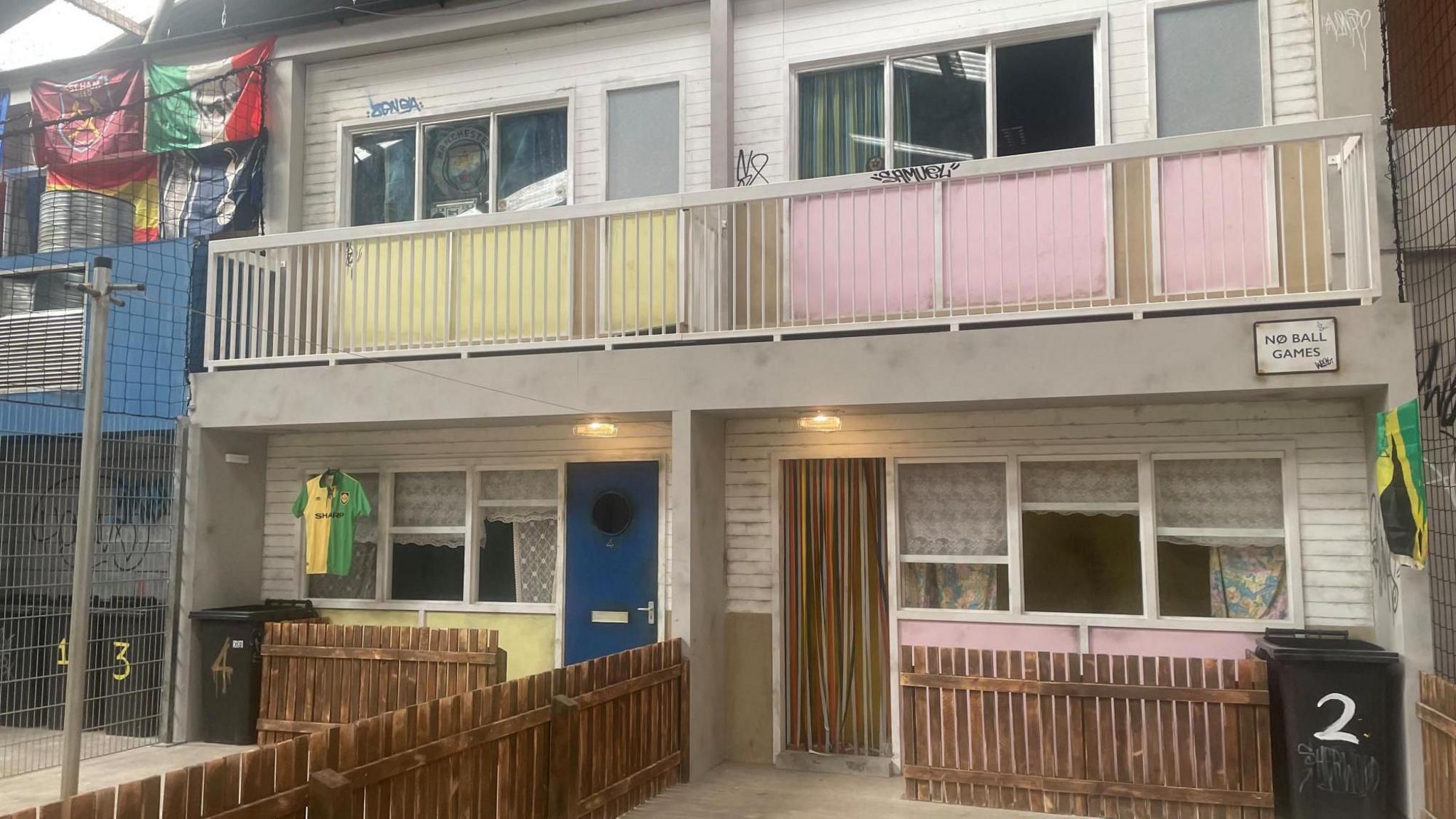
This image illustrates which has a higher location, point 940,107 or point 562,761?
point 940,107

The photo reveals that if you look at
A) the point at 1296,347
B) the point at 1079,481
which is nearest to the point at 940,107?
the point at 1079,481

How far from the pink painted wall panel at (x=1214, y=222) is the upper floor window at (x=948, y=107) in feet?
4.94

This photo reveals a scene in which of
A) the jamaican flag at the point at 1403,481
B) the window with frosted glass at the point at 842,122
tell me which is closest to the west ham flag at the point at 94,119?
the window with frosted glass at the point at 842,122

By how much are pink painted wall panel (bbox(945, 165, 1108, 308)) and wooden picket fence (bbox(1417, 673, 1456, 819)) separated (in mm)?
3132

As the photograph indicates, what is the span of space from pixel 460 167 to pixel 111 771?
6.16 metres

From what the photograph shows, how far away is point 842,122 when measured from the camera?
31.4ft

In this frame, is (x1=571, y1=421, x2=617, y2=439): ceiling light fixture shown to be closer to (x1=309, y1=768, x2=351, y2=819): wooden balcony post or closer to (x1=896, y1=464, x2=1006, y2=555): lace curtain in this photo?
(x1=896, y1=464, x2=1006, y2=555): lace curtain

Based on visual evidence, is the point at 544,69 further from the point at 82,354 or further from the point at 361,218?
the point at 82,354

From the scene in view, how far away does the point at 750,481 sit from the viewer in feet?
29.4

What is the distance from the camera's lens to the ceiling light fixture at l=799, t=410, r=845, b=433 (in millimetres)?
8391

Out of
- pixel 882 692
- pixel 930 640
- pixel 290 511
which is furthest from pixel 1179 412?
pixel 290 511

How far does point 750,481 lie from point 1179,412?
338 centimetres

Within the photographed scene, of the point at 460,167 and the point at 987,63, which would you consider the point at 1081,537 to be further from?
the point at 460,167

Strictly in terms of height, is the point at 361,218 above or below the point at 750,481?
above
